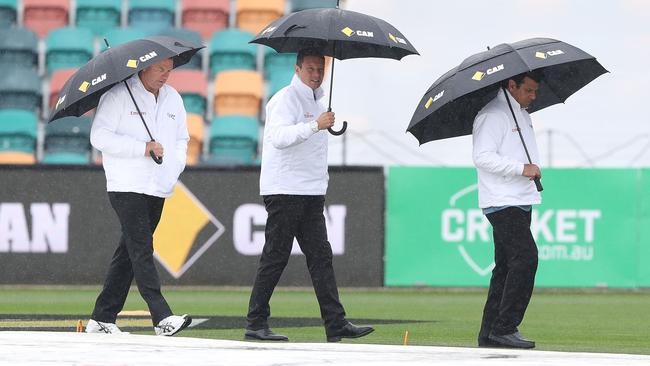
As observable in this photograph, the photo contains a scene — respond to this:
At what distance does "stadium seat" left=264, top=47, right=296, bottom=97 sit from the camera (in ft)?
77.3

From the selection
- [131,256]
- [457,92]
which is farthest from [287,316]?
[457,92]

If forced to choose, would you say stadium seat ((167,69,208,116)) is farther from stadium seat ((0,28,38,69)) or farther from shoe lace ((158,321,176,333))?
shoe lace ((158,321,176,333))

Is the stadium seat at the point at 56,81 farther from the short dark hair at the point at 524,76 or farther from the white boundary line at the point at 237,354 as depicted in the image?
the white boundary line at the point at 237,354

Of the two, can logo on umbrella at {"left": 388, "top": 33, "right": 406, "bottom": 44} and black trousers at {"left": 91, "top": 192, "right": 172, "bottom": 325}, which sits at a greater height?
can logo on umbrella at {"left": 388, "top": 33, "right": 406, "bottom": 44}

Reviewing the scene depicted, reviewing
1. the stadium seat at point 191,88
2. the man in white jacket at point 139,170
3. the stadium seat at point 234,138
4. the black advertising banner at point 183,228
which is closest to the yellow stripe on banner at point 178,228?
the black advertising banner at point 183,228

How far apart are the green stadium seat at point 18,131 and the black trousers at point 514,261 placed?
631 inches

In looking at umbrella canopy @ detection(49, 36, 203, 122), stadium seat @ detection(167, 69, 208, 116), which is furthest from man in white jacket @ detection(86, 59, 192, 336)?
stadium seat @ detection(167, 69, 208, 116)

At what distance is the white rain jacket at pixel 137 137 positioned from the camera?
7.48 metres

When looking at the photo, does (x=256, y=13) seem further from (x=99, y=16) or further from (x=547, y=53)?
(x=547, y=53)

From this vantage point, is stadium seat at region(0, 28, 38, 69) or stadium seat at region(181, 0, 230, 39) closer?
stadium seat at region(0, 28, 38, 69)

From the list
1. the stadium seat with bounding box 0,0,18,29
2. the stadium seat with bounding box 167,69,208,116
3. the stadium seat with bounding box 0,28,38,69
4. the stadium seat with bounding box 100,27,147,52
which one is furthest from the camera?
the stadium seat with bounding box 0,0,18,29

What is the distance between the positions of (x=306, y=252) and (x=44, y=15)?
1880cm

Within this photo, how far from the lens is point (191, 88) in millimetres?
23297

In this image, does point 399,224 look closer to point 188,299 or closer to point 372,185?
point 372,185
